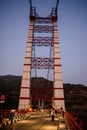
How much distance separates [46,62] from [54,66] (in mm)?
1605

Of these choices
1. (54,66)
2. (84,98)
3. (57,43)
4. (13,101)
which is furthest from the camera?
(84,98)

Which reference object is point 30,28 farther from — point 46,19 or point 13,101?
point 13,101

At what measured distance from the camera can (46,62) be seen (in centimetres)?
3934

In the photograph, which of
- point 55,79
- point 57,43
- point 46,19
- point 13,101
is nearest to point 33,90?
point 55,79

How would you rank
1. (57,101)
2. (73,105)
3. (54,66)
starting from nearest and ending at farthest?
(57,101), (54,66), (73,105)

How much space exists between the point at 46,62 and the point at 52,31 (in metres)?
7.89

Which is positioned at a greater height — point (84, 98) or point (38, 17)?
point (38, 17)

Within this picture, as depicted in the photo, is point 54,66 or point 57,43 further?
point 57,43

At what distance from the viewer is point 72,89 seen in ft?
335

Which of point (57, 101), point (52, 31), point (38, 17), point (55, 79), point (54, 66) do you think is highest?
point (38, 17)

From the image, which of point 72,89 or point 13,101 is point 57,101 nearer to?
point 13,101

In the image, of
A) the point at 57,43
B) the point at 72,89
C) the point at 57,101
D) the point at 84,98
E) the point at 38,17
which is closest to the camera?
the point at 57,101

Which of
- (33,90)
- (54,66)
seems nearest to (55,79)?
(54,66)

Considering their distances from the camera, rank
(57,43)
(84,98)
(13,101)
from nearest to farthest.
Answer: (57,43), (13,101), (84,98)
